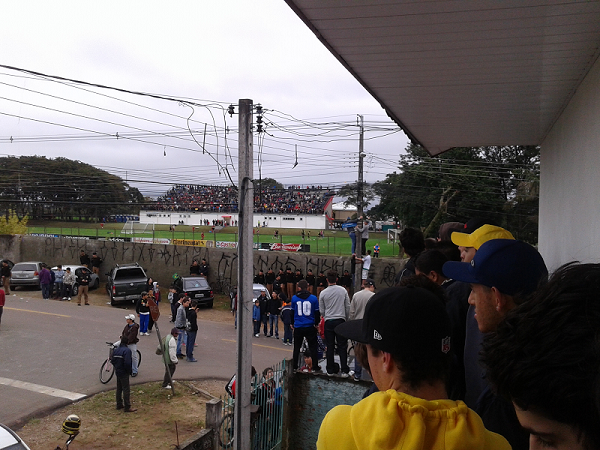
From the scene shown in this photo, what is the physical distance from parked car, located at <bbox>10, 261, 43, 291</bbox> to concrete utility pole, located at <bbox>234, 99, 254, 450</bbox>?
71.7 ft

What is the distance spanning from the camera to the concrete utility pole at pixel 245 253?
6965 millimetres

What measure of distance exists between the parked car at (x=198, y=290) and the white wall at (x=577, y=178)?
669 inches

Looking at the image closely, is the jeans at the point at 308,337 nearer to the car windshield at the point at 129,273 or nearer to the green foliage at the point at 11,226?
the car windshield at the point at 129,273

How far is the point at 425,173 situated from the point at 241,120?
87.5ft

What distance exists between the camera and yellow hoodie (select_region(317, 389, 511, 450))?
1.40 meters

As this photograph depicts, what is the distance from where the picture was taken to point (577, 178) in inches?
165

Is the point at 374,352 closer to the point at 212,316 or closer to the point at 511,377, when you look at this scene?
the point at 511,377

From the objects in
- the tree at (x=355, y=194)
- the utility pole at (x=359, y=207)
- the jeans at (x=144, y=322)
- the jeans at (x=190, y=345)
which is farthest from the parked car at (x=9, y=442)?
the tree at (x=355, y=194)

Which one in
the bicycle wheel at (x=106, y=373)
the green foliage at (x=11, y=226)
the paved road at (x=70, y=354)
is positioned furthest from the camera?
the green foliage at (x=11, y=226)

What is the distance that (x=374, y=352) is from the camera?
1.76 metres

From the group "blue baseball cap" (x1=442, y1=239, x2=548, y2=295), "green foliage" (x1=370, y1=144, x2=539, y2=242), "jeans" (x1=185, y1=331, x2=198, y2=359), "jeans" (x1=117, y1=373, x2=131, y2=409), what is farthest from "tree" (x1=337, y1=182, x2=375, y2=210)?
"blue baseball cap" (x1=442, y1=239, x2=548, y2=295)

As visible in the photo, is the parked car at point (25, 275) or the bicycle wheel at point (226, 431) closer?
the bicycle wheel at point (226, 431)

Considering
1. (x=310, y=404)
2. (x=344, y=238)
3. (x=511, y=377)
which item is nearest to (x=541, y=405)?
(x=511, y=377)

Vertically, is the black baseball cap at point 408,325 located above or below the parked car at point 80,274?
above
